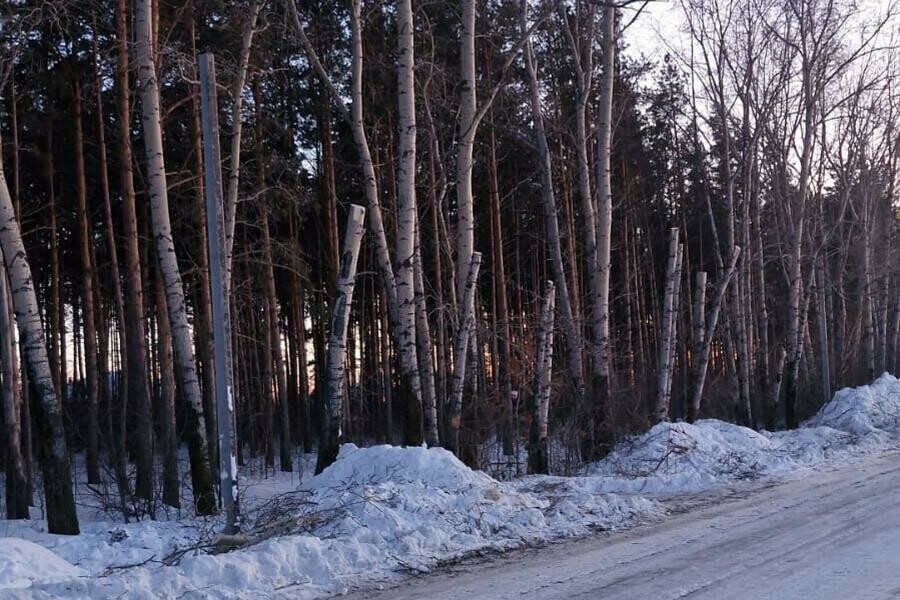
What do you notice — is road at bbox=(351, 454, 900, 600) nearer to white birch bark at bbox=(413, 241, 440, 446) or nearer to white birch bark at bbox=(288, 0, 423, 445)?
white birch bark at bbox=(413, 241, 440, 446)

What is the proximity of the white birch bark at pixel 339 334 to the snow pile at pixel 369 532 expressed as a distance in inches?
38.2

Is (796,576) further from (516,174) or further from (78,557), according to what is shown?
(516,174)

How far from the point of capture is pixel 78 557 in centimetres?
860

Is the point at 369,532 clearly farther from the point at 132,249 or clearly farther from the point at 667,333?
the point at 667,333

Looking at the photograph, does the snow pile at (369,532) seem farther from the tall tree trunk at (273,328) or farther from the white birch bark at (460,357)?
the tall tree trunk at (273,328)

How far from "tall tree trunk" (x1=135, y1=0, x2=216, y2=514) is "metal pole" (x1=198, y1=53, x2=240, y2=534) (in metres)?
3.96

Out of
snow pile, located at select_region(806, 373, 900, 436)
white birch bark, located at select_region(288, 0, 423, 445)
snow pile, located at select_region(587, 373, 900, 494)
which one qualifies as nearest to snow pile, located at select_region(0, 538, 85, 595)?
white birch bark, located at select_region(288, 0, 423, 445)

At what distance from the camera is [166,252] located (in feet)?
→ 40.9

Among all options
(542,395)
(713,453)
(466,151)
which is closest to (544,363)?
(542,395)

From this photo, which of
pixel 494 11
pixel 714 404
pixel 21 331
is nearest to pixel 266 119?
pixel 494 11

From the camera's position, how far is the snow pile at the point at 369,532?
6945mm

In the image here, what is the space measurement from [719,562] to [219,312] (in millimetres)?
5055

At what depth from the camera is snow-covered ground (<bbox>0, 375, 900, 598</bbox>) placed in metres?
6.99

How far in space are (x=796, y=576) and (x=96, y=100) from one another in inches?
663
